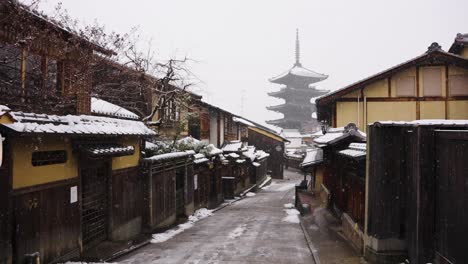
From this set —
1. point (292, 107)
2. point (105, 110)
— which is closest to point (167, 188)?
point (105, 110)

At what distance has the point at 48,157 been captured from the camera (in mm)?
10320

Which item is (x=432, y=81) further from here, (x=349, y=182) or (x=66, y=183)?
(x=66, y=183)

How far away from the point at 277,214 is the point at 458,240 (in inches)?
656

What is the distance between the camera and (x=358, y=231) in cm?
1229

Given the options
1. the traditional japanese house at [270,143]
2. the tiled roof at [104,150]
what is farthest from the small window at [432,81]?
the traditional japanese house at [270,143]

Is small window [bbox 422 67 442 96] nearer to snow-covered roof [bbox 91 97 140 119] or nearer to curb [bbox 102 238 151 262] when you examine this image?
snow-covered roof [bbox 91 97 140 119]

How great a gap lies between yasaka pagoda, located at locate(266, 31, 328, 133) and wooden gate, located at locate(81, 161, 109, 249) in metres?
70.8

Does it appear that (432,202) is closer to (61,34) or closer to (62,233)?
(62,233)

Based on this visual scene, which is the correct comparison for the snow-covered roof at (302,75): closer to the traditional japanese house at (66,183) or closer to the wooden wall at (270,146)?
the wooden wall at (270,146)

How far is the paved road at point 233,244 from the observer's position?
12.0 m

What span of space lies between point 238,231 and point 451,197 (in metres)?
10.8

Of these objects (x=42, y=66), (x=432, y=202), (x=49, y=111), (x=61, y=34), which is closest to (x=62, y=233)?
(x=49, y=111)

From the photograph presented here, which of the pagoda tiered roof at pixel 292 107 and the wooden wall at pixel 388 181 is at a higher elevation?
the pagoda tiered roof at pixel 292 107

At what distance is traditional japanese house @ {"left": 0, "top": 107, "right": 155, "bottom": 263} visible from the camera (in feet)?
29.0
